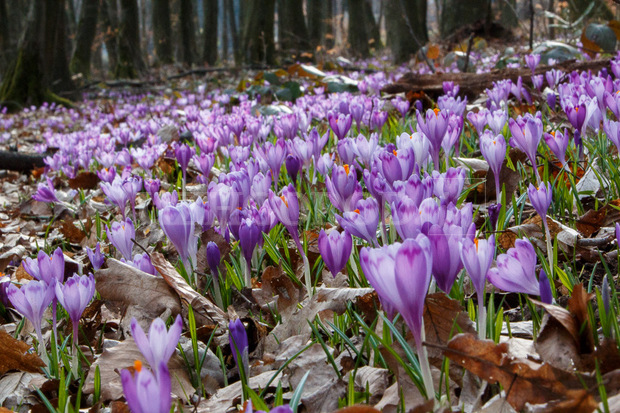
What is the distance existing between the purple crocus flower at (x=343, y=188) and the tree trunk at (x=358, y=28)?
2199 cm

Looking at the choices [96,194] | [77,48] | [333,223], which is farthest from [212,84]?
[333,223]

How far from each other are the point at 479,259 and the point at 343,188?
2.34 feet

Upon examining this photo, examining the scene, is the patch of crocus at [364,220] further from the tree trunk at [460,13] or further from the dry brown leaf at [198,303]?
the tree trunk at [460,13]

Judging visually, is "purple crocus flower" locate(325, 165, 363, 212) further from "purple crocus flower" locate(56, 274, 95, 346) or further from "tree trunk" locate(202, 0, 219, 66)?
"tree trunk" locate(202, 0, 219, 66)

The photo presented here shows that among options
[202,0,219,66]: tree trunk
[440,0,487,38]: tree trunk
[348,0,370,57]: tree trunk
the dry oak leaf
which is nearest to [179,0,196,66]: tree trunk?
[202,0,219,66]: tree trunk

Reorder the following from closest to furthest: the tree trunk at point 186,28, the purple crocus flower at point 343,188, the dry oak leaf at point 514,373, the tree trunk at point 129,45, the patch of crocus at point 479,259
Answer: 1. the dry oak leaf at point 514,373
2. the patch of crocus at point 479,259
3. the purple crocus flower at point 343,188
4. the tree trunk at point 129,45
5. the tree trunk at point 186,28

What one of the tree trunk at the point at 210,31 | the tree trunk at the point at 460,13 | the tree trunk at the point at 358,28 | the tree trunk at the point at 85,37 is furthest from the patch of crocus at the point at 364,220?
the tree trunk at the point at 210,31

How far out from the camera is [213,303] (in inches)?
73.5

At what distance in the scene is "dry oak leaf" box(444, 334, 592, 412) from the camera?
1003mm

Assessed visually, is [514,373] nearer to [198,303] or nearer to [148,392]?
[148,392]

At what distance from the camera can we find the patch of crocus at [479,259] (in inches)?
44.3

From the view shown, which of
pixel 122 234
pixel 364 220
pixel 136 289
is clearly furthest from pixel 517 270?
pixel 122 234

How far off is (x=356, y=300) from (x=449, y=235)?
399 mm

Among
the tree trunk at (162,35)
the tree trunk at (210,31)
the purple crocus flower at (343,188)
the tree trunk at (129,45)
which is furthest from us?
the tree trunk at (162,35)
